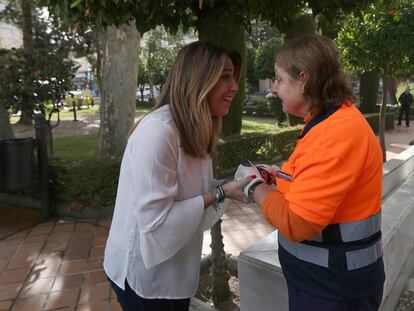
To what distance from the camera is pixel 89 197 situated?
5.24 meters

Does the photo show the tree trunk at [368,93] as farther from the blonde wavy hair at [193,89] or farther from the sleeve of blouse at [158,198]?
the sleeve of blouse at [158,198]

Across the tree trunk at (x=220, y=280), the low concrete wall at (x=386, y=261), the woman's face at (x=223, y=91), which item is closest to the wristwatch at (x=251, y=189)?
the woman's face at (x=223, y=91)

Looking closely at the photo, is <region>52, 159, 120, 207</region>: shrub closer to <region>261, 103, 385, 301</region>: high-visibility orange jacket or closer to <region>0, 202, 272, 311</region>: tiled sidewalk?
<region>0, 202, 272, 311</region>: tiled sidewalk

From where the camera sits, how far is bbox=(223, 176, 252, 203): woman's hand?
→ 1.56 meters

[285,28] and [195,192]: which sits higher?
[285,28]

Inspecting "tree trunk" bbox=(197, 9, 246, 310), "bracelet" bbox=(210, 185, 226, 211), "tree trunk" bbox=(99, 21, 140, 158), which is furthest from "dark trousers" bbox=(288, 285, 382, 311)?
"tree trunk" bbox=(99, 21, 140, 158)

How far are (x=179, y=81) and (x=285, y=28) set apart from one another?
1.15 metres

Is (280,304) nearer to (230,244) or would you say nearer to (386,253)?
(386,253)

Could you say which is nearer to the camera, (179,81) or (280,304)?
(179,81)

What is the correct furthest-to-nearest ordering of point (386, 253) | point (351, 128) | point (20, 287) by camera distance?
point (20, 287) → point (386, 253) → point (351, 128)

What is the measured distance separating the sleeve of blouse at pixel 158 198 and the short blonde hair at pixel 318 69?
50 cm

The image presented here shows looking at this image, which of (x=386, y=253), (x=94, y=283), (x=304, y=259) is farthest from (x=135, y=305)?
(x=94, y=283)

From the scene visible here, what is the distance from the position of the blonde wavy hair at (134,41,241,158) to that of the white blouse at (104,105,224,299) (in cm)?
4

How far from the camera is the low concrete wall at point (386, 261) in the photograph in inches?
87.7
